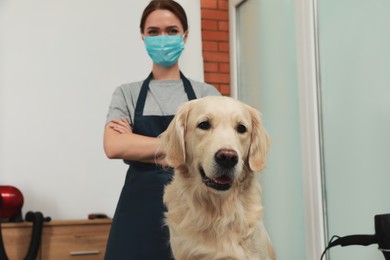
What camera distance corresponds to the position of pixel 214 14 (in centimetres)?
437

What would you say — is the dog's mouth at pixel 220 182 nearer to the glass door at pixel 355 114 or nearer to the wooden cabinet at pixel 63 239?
the glass door at pixel 355 114

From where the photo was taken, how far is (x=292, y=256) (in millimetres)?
3230

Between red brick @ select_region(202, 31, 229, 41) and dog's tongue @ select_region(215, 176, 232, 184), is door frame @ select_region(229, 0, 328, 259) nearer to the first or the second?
red brick @ select_region(202, 31, 229, 41)

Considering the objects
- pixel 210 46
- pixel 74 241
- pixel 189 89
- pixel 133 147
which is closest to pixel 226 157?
pixel 133 147

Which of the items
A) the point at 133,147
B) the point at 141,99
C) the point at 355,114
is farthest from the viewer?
the point at 355,114

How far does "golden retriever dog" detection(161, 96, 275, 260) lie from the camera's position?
160cm

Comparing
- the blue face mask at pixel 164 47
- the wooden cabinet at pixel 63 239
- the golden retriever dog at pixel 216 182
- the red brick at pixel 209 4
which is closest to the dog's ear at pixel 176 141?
the golden retriever dog at pixel 216 182

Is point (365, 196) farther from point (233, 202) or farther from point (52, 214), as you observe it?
point (52, 214)

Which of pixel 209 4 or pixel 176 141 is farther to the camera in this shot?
pixel 209 4

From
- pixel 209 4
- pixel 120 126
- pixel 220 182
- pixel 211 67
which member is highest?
pixel 209 4

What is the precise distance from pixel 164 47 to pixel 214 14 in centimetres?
225

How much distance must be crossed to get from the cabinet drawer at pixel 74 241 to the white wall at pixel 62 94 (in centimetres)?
41

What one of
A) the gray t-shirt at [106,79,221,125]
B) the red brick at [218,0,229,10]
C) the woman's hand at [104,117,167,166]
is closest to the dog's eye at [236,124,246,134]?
the woman's hand at [104,117,167,166]

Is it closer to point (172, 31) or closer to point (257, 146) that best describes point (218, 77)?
point (172, 31)
